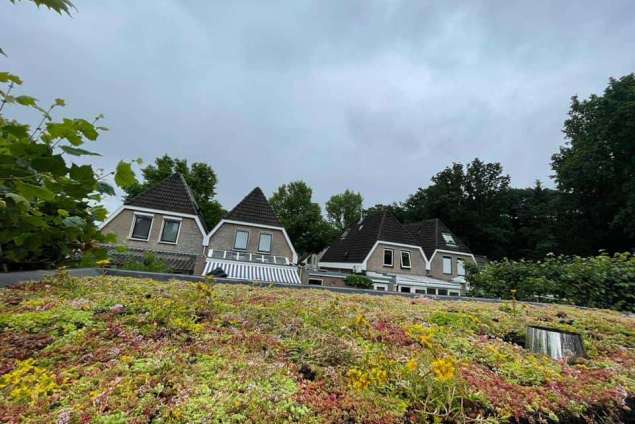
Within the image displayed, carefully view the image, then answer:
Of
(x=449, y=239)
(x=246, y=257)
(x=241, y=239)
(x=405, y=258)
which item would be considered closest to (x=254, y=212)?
(x=241, y=239)

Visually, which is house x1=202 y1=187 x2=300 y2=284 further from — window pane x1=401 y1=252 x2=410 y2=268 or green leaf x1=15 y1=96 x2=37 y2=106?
green leaf x1=15 y1=96 x2=37 y2=106

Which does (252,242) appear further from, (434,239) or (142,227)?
(434,239)

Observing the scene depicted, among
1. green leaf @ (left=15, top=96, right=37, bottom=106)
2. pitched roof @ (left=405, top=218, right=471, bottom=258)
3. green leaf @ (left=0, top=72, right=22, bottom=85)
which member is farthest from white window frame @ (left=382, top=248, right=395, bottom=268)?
green leaf @ (left=0, top=72, right=22, bottom=85)

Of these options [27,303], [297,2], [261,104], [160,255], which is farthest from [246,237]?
[27,303]

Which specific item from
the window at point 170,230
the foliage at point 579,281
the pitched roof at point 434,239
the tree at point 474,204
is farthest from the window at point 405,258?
the tree at point 474,204

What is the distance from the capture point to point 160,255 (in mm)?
17000

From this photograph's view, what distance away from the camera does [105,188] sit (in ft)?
6.08

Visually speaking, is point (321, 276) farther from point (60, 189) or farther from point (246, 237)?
point (60, 189)

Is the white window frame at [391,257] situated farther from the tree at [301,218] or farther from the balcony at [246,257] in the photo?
the tree at [301,218]

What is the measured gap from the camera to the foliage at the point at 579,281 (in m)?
7.76

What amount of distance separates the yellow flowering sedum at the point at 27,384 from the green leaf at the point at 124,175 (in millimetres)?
1122

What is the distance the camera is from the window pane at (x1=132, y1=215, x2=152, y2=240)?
17406 mm

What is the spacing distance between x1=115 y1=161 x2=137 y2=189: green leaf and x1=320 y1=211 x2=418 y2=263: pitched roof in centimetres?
2240

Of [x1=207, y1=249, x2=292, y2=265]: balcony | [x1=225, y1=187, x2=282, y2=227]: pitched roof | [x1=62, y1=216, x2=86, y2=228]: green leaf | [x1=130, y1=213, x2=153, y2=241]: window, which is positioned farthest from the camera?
[x1=225, y1=187, x2=282, y2=227]: pitched roof
